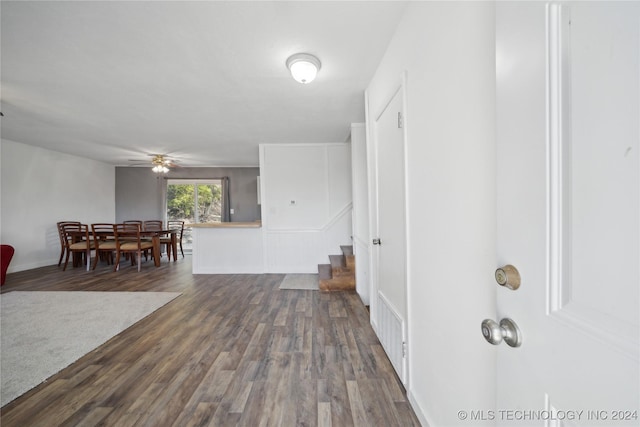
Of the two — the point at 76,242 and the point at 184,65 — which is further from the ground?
the point at 184,65

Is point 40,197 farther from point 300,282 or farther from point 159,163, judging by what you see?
point 300,282

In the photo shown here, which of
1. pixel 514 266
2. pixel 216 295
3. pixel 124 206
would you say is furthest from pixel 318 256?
pixel 124 206

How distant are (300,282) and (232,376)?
2.08 meters

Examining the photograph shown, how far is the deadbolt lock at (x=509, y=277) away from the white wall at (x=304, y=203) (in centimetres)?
369

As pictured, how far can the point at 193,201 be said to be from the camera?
6.65 metres

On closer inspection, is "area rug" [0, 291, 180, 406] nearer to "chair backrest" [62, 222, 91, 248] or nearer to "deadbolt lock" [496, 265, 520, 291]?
"chair backrest" [62, 222, 91, 248]

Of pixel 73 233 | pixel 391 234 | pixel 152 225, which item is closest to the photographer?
pixel 391 234

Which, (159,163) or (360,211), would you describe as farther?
(159,163)

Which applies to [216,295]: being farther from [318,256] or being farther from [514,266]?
[514,266]

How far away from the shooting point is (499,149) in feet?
1.90

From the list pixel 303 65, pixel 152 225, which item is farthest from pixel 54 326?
pixel 152 225

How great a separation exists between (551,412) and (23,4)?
287cm

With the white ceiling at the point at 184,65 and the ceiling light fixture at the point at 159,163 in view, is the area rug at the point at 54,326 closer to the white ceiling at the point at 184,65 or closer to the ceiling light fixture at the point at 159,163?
the white ceiling at the point at 184,65

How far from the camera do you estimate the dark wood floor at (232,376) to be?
4.27ft
